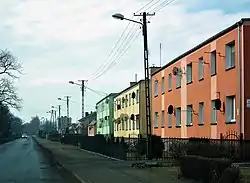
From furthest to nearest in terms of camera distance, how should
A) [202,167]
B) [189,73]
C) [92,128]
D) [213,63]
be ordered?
1. [92,128]
2. [189,73]
3. [213,63]
4. [202,167]

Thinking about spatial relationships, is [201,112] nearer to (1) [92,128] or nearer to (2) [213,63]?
(2) [213,63]

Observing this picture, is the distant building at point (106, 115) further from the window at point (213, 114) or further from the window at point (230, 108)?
the window at point (230, 108)

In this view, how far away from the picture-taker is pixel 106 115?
103m

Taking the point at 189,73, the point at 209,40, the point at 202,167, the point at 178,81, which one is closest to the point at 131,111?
the point at 178,81

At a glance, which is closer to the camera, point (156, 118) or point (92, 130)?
point (156, 118)

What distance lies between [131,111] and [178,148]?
4172 centimetres

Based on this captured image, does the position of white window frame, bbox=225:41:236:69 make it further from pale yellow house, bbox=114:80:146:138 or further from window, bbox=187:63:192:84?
pale yellow house, bbox=114:80:146:138

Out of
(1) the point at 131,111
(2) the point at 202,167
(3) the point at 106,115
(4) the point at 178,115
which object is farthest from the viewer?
(3) the point at 106,115

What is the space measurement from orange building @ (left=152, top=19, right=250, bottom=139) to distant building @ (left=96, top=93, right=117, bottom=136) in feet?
143

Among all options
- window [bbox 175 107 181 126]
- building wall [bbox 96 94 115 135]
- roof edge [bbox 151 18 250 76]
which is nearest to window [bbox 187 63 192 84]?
roof edge [bbox 151 18 250 76]

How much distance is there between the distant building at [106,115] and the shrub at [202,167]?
6879 centimetres

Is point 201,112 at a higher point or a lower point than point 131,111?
lower

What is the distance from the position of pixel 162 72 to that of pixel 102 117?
57.8 meters

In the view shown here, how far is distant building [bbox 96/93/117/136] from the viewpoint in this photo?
97000 mm
